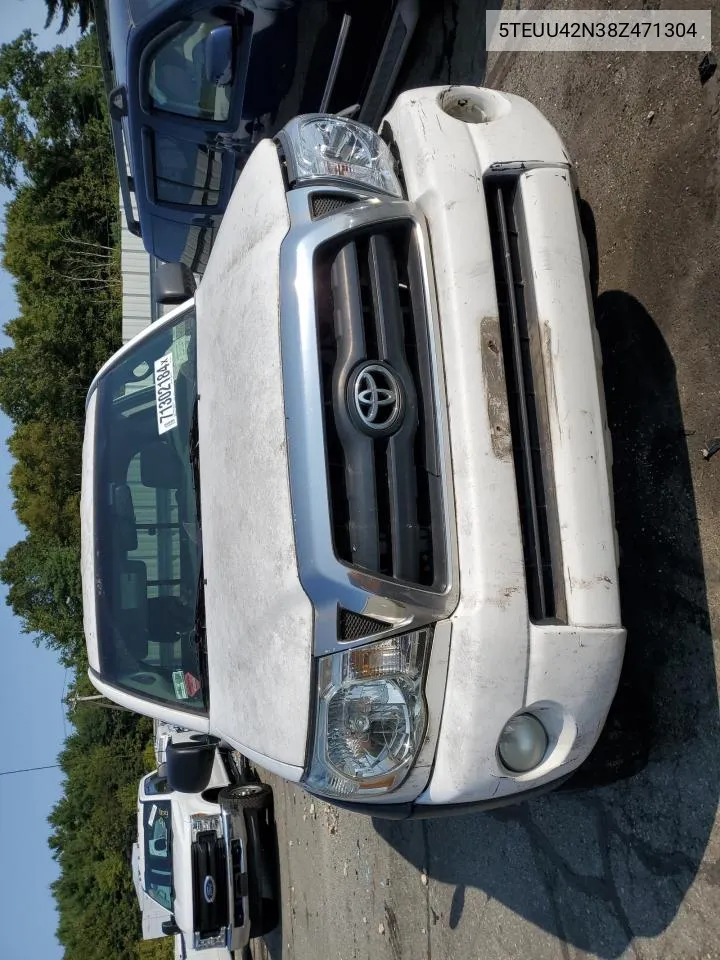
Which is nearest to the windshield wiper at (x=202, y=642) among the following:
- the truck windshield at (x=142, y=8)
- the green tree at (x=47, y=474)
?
the truck windshield at (x=142, y=8)

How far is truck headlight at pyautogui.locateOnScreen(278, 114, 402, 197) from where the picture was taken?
2.61 meters

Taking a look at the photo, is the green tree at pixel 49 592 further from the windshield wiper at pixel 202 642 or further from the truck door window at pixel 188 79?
the windshield wiper at pixel 202 642

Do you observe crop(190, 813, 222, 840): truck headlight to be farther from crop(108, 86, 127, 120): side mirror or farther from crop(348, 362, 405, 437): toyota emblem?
crop(108, 86, 127, 120): side mirror

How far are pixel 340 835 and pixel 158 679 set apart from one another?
2.64m

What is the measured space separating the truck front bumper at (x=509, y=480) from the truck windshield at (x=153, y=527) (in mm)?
1088

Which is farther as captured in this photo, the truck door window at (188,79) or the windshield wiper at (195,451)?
the truck door window at (188,79)

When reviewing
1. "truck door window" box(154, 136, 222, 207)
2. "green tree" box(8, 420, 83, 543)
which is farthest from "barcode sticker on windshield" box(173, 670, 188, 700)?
"green tree" box(8, 420, 83, 543)

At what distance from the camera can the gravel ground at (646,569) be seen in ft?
8.87

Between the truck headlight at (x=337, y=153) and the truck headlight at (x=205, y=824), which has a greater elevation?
the truck headlight at (x=337, y=153)

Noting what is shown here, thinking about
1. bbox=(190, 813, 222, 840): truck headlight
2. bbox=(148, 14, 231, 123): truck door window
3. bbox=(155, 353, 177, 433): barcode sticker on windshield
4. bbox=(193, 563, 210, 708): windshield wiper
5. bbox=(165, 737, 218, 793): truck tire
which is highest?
bbox=(148, 14, 231, 123): truck door window

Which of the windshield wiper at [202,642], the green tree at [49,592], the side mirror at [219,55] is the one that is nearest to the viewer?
the windshield wiper at [202,642]

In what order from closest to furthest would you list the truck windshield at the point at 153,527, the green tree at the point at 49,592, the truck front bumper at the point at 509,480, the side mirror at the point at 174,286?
the truck front bumper at the point at 509,480 < the truck windshield at the point at 153,527 < the side mirror at the point at 174,286 < the green tree at the point at 49,592

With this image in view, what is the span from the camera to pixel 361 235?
245 centimetres

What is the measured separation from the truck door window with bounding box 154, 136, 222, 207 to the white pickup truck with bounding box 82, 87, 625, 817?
2742mm
